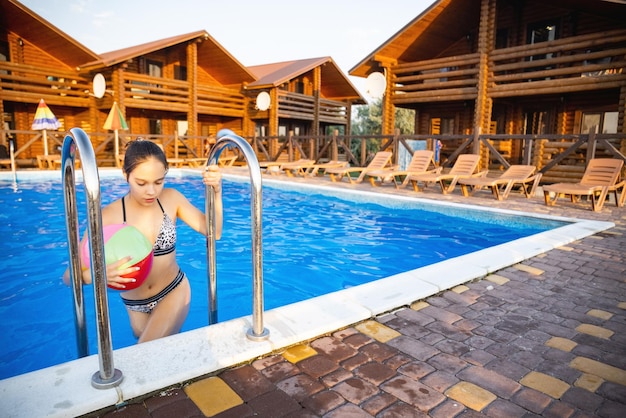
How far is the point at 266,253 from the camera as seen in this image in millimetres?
6664

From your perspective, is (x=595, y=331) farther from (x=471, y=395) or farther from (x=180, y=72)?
(x=180, y=72)

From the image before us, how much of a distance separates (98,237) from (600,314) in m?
3.27

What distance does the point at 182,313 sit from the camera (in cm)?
292

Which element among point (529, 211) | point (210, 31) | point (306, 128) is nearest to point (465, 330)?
point (529, 211)

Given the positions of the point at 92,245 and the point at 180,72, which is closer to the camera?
the point at 92,245

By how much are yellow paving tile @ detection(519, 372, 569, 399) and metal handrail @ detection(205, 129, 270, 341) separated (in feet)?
4.55

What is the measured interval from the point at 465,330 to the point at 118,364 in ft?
6.65

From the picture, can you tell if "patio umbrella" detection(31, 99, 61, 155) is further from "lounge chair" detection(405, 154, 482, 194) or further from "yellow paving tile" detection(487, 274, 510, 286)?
"yellow paving tile" detection(487, 274, 510, 286)

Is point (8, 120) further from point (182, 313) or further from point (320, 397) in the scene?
point (320, 397)

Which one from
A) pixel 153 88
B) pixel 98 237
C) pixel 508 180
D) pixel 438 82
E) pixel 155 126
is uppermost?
pixel 153 88

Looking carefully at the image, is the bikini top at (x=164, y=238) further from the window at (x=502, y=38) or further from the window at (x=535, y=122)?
the window at (x=502, y=38)

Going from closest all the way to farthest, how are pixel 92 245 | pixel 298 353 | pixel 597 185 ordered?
1. pixel 92 245
2. pixel 298 353
3. pixel 597 185

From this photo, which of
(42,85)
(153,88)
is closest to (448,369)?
(153,88)

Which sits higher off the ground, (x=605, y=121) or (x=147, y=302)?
(x=605, y=121)
